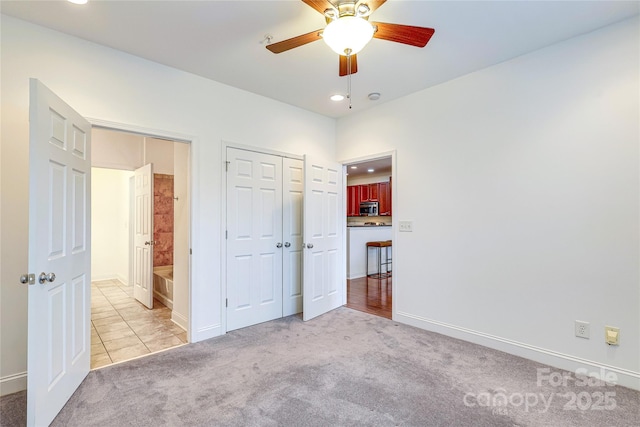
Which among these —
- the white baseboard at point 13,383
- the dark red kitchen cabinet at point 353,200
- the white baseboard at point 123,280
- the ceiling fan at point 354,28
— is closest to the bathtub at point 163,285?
the white baseboard at point 123,280

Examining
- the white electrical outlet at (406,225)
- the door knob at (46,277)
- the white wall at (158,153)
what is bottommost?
the door knob at (46,277)

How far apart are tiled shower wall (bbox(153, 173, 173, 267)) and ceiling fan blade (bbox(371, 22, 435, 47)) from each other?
154 inches

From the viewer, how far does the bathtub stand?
13.5ft

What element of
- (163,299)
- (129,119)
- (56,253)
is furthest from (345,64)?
(163,299)

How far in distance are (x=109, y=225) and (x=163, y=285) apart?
115 inches

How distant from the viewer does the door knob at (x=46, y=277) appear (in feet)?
5.52

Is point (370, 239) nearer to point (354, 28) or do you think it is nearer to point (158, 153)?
point (158, 153)

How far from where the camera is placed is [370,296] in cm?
475

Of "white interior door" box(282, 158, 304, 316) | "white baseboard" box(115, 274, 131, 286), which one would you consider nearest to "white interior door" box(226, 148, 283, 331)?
"white interior door" box(282, 158, 304, 316)

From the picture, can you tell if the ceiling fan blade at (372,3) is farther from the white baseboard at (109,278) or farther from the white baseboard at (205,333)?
the white baseboard at (109,278)

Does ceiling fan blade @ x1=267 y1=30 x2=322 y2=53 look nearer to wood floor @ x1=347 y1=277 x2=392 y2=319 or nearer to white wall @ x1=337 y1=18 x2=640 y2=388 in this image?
white wall @ x1=337 y1=18 x2=640 y2=388

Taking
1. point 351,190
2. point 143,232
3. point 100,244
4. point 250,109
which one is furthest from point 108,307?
point 351,190

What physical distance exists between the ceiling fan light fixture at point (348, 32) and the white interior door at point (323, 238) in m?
1.92

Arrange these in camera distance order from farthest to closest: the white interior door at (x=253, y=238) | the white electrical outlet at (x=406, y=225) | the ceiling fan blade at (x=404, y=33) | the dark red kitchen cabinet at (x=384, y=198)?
the dark red kitchen cabinet at (x=384, y=198) → the white electrical outlet at (x=406, y=225) → the white interior door at (x=253, y=238) → the ceiling fan blade at (x=404, y=33)
